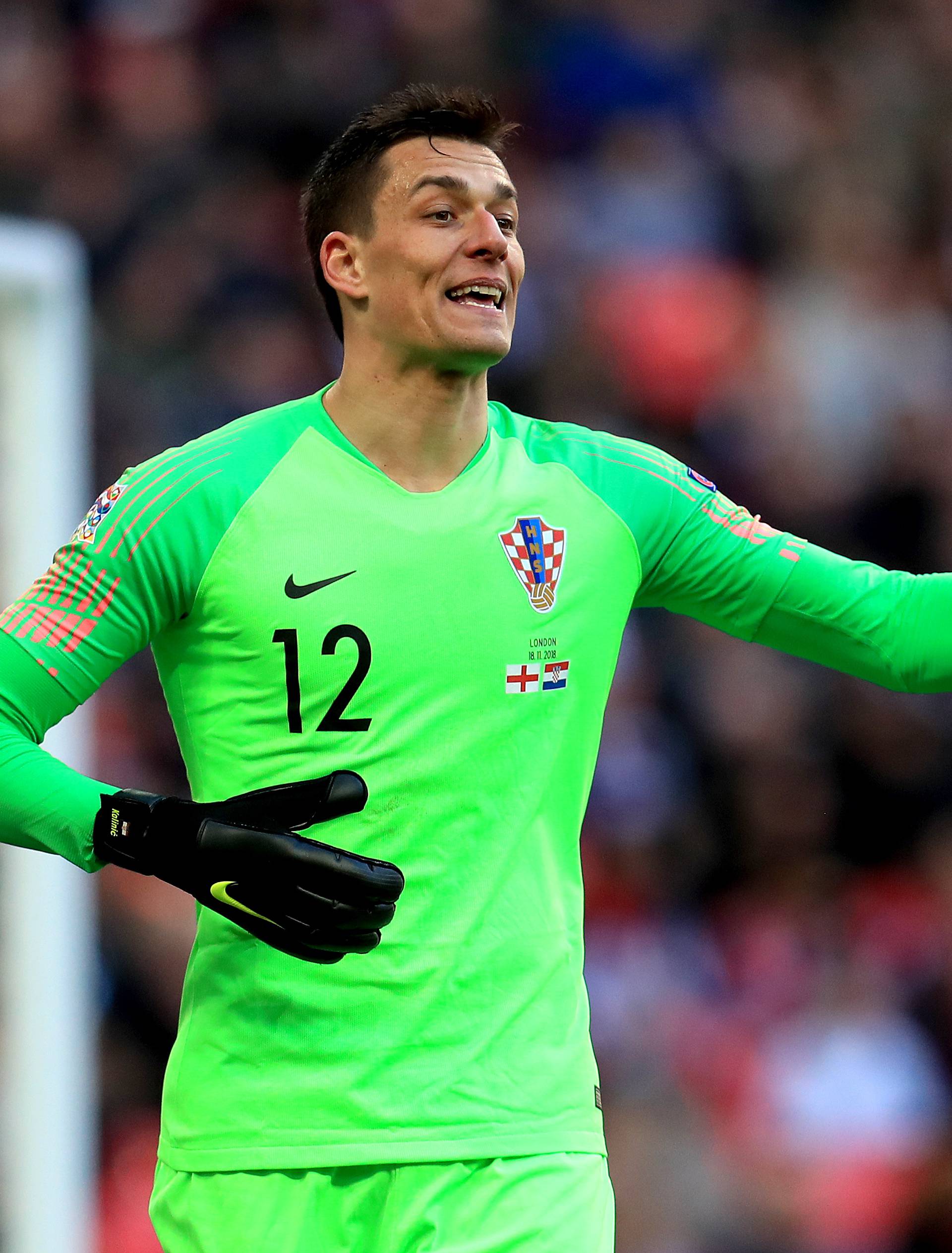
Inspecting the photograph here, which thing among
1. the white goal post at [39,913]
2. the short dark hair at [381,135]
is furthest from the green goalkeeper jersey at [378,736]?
the white goal post at [39,913]

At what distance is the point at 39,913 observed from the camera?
18.1 ft


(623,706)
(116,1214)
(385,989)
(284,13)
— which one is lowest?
(116,1214)

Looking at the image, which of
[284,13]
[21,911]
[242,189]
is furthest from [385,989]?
[284,13]

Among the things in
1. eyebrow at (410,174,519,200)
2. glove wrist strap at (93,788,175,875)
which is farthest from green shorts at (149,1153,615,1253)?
eyebrow at (410,174,519,200)

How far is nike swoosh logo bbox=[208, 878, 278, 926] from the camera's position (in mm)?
2715

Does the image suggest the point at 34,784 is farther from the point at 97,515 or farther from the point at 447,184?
the point at 447,184

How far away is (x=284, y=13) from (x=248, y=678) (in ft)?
19.4

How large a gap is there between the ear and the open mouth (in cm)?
20

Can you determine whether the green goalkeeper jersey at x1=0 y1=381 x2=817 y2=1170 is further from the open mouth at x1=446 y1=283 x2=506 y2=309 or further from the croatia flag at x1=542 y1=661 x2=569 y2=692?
the open mouth at x1=446 y1=283 x2=506 y2=309

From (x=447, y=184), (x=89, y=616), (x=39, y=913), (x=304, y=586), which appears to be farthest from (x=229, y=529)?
(x=39, y=913)

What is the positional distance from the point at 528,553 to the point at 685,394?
5.31 metres

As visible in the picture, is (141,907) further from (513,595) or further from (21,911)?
(513,595)

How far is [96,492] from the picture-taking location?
707 centimetres

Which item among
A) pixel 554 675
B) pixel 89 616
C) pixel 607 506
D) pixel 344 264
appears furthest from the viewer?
pixel 344 264
